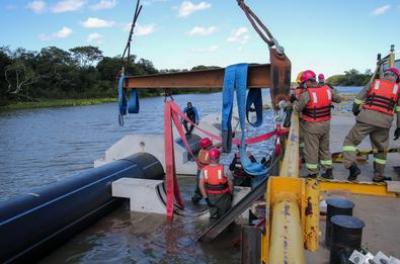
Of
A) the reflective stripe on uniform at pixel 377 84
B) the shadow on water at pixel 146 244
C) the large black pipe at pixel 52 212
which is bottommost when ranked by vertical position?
the shadow on water at pixel 146 244

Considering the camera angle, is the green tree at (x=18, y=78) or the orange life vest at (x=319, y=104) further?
the green tree at (x=18, y=78)

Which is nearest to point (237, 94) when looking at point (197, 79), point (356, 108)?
point (197, 79)

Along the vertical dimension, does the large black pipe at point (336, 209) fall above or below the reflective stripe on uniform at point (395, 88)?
below

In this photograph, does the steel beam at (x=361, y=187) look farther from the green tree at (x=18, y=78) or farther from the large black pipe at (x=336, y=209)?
the green tree at (x=18, y=78)

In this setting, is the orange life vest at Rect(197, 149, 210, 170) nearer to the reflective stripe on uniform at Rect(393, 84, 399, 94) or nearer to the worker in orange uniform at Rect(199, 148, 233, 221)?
the worker in orange uniform at Rect(199, 148, 233, 221)

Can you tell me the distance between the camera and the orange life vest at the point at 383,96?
6145 mm

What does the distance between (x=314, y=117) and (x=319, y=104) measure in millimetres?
232

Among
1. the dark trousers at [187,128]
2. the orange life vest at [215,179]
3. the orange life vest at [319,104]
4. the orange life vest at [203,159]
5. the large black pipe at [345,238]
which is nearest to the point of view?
the large black pipe at [345,238]

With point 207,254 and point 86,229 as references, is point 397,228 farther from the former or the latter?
point 86,229

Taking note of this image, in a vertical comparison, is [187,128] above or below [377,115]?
below

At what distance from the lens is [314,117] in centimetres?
650

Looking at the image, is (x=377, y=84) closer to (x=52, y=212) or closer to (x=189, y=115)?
(x=52, y=212)

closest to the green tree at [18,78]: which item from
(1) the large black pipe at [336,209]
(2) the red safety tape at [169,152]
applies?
(2) the red safety tape at [169,152]

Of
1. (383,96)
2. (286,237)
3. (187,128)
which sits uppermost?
(383,96)
